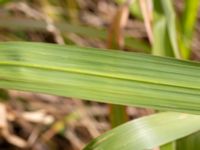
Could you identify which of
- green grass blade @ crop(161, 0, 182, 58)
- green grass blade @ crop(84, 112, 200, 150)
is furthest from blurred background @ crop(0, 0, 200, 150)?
green grass blade @ crop(84, 112, 200, 150)

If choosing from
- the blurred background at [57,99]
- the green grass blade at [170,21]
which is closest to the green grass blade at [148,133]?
the green grass blade at [170,21]

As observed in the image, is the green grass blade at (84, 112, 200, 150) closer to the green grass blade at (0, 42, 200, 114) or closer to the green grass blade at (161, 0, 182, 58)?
the green grass blade at (0, 42, 200, 114)

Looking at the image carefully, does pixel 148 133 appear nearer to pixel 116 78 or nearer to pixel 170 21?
pixel 116 78

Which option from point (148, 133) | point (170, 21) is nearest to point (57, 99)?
point (170, 21)

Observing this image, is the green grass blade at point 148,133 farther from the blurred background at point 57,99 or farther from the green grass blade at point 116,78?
the blurred background at point 57,99

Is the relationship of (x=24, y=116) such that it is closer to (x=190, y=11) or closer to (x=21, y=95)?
(x=21, y=95)
